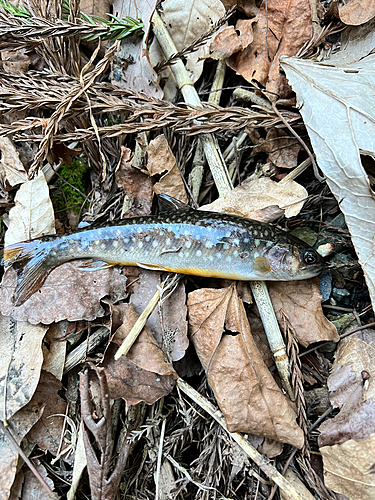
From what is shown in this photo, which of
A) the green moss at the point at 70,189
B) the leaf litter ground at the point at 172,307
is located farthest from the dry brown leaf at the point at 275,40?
the green moss at the point at 70,189

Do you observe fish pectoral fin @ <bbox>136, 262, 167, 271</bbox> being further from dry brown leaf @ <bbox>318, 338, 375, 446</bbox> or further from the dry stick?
dry brown leaf @ <bbox>318, 338, 375, 446</bbox>

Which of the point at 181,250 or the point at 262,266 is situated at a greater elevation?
the point at 181,250

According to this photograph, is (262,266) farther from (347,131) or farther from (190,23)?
(190,23)

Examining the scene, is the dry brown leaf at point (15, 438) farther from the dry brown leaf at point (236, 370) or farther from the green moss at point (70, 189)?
the green moss at point (70, 189)

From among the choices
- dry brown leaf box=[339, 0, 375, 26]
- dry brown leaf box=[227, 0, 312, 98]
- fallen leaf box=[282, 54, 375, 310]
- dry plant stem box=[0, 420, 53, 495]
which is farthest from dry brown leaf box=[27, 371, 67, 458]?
dry brown leaf box=[339, 0, 375, 26]

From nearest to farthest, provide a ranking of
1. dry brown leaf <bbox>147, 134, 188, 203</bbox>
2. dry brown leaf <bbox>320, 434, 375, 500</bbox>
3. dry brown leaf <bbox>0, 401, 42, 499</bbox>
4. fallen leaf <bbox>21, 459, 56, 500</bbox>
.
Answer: dry brown leaf <bbox>320, 434, 375, 500</bbox>
dry brown leaf <bbox>0, 401, 42, 499</bbox>
fallen leaf <bbox>21, 459, 56, 500</bbox>
dry brown leaf <bbox>147, 134, 188, 203</bbox>

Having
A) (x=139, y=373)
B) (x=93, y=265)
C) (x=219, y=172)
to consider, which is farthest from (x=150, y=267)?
(x=219, y=172)
